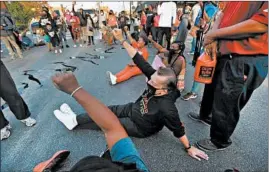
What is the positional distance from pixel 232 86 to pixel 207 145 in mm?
676

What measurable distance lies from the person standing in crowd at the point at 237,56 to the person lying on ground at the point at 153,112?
13.4 inches

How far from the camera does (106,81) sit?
3.69 meters

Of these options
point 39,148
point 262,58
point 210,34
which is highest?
point 210,34

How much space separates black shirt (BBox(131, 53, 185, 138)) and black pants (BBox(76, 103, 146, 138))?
5 cm

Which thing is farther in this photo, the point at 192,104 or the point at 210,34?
the point at 192,104

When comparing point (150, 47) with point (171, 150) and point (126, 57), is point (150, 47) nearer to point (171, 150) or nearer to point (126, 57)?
point (126, 57)

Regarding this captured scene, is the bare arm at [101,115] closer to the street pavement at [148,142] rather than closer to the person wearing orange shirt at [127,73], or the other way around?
the street pavement at [148,142]

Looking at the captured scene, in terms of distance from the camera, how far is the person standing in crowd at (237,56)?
1.24 metres

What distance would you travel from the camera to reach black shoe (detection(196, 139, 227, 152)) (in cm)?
178

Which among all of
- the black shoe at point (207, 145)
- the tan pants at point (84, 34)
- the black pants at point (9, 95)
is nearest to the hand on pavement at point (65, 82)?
the black shoe at point (207, 145)

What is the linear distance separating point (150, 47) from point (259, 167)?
5915mm

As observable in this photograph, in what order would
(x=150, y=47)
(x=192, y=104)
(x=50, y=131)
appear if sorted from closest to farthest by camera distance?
(x=50, y=131), (x=192, y=104), (x=150, y=47)

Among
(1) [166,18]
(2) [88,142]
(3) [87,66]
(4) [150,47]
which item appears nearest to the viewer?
(2) [88,142]

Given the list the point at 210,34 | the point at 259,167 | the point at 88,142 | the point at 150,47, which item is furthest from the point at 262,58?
the point at 150,47
